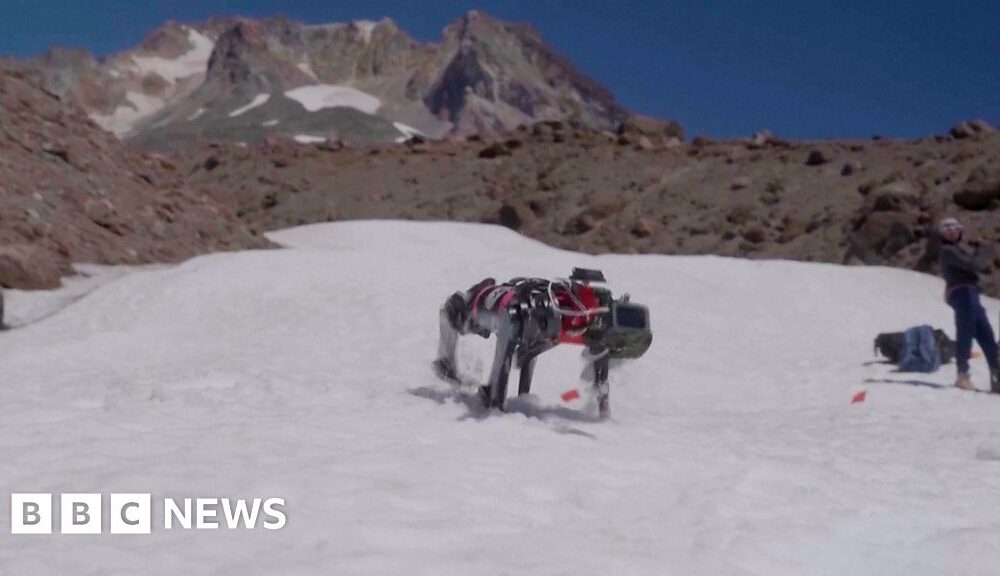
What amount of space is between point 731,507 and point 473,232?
65.0ft

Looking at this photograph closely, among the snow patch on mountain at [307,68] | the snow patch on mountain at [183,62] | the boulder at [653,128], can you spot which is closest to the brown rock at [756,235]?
the boulder at [653,128]

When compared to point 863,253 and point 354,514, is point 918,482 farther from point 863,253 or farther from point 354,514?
point 863,253

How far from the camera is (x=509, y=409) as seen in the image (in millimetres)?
6805

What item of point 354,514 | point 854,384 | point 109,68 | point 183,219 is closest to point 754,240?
point 183,219

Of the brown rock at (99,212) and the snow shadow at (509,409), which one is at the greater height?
the brown rock at (99,212)

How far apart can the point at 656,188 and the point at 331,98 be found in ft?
197

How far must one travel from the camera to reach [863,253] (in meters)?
23.0

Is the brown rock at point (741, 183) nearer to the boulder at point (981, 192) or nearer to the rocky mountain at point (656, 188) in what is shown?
the rocky mountain at point (656, 188)

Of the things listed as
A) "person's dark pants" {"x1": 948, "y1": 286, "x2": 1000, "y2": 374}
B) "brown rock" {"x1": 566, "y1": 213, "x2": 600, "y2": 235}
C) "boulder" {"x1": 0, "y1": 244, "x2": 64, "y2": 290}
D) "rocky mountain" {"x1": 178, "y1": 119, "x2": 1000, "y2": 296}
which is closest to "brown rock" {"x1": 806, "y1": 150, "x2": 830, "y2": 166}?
"rocky mountain" {"x1": 178, "y1": 119, "x2": 1000, "y2": 296}

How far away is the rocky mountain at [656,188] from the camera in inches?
926

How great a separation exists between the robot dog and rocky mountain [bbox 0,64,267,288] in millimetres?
9120

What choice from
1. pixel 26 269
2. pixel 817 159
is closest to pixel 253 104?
pixel 817 159

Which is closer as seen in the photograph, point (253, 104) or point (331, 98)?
point (253, 104)

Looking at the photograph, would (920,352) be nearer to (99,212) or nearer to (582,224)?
(99,212)
